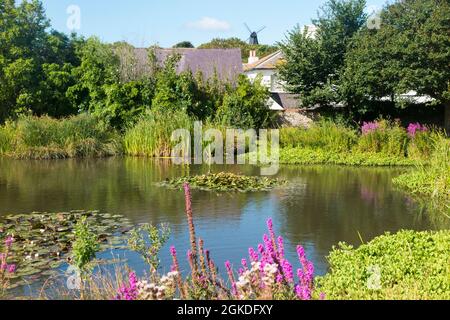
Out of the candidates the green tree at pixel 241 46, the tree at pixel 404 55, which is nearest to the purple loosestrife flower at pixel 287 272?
the tree at pixel 404 55

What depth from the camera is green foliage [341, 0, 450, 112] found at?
18.8 metres

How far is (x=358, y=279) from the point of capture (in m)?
4.68

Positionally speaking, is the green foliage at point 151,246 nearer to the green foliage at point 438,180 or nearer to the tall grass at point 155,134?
the green foliage at point 438,180

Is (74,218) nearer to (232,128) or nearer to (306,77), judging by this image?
(232,128)

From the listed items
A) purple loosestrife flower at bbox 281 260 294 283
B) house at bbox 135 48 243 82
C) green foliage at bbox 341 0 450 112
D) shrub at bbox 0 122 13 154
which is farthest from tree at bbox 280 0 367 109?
purple loosestrife flower at bbox 281 260 294 283

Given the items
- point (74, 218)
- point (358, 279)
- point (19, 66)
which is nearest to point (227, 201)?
point (74, 218)

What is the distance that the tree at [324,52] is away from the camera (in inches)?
878

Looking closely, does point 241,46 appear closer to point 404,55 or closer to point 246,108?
point 246,108

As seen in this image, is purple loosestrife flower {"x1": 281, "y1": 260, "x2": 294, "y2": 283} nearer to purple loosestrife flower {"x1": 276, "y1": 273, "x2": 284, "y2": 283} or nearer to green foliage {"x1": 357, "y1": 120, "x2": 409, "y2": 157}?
purple loosestrife flower {"x1": 276, "y1": 273, "x2": 284, "y2": 283}

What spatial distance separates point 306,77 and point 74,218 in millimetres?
15582

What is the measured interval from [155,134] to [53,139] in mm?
3410

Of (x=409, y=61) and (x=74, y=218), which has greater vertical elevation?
(x=409, y=61)

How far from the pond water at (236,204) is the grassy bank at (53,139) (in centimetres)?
230

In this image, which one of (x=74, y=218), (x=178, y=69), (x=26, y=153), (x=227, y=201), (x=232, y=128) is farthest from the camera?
(x=178, y=69)
